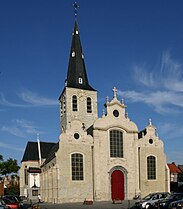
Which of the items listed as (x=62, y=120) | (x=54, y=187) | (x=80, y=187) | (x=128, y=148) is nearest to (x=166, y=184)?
(x=128, y=148)

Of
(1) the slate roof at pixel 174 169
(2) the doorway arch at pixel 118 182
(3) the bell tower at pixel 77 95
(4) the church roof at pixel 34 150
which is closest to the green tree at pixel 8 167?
(4) the church roof at pixel 34 150

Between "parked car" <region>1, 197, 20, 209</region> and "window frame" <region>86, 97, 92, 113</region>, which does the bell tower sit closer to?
"window frame" <region>86, 97, 92, 113</region>

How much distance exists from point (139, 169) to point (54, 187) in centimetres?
1085

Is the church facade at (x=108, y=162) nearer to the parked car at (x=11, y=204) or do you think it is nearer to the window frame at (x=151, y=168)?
the window frame at (x=151, y=168)

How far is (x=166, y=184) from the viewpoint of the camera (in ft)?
143

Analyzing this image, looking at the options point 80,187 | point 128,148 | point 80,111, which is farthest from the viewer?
point 80,111

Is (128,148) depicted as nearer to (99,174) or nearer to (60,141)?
(99,174)

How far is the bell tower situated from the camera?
52.9 metres

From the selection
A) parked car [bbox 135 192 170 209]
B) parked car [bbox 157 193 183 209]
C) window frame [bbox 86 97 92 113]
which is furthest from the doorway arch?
parked car [bbox 157 193 183 209]

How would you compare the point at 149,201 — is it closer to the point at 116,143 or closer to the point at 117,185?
the point at 117,185

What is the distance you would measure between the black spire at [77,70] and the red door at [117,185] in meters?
17.4

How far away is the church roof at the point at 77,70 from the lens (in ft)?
180

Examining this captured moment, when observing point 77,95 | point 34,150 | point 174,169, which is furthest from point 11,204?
Result: point 174,169

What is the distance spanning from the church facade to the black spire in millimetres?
12549
